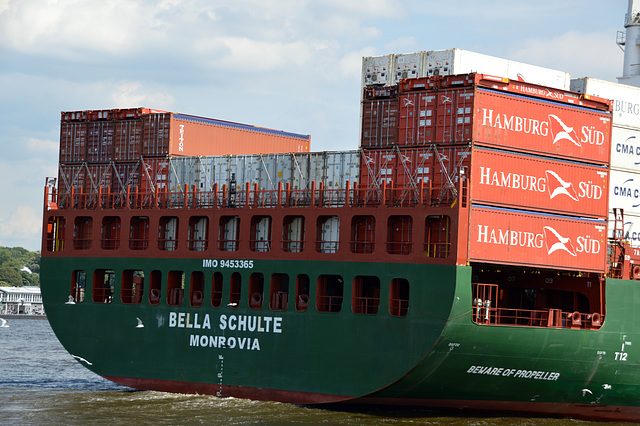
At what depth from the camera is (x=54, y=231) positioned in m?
45.1

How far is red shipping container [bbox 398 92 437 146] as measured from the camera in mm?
35750

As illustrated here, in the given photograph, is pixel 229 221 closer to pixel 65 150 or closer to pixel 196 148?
pixel 196 148

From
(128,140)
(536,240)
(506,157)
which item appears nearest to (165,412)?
(128,140)

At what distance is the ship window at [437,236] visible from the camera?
34219mm

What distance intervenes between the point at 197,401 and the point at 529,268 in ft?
43.6

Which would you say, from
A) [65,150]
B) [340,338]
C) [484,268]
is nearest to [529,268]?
[484,268]

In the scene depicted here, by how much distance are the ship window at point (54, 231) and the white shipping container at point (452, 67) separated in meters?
15.0

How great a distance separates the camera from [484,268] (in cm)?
3656

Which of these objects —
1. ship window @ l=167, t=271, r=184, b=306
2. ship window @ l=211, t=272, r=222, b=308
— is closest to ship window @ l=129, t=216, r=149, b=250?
ship window @ l=167, t=271, r=184, b=306

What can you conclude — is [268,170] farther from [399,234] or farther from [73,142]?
[73,142]

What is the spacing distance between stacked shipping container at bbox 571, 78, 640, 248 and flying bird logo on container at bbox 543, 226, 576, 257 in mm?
4723

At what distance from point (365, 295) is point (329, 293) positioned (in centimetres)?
156

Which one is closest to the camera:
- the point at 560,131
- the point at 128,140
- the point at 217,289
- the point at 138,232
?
the point at 560,131

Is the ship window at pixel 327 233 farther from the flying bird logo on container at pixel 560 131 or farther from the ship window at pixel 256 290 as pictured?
the flying bird logo on container at pixel 560 131
